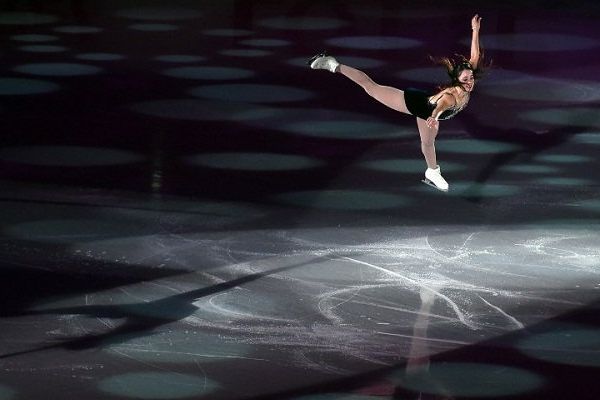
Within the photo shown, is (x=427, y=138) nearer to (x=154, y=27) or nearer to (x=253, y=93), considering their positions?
(x=253, y=93)

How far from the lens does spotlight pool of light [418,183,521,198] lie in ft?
30.2

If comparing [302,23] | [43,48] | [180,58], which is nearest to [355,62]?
[180,58]

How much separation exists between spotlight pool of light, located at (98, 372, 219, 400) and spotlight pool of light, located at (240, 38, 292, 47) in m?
8.18

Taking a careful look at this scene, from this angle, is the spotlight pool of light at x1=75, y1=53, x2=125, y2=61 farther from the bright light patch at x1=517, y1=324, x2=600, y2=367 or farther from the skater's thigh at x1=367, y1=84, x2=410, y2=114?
the bright light patch at x1=517, y1=324, x2=600, y2=367

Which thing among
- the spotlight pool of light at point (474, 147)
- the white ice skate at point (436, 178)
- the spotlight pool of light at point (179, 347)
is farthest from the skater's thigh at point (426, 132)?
the spotlight pool of light at point (179, 347)

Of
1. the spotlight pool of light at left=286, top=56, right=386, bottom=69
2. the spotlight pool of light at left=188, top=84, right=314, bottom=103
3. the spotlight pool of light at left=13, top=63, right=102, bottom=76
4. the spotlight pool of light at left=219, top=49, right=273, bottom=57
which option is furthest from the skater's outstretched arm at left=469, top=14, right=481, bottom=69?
the spotlight pool of light at left=219, top=49, right=273, bottom=57

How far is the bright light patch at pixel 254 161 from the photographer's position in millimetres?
9672

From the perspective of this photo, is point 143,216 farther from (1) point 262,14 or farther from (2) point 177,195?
(1) point 262,14

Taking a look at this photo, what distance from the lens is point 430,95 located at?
8352mm

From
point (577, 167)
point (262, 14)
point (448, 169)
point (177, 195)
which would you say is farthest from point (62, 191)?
point (262, 14)

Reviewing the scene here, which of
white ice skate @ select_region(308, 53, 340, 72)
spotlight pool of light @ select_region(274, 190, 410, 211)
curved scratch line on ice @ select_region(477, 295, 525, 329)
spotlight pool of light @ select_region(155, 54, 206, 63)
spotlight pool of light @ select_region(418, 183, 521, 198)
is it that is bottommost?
curved scratch line on ice @ select_region(477, 295, 525, 329)

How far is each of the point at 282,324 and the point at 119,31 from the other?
8.25 meters

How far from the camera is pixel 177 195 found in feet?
29.3

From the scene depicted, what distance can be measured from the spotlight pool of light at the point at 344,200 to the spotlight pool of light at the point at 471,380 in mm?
2681
